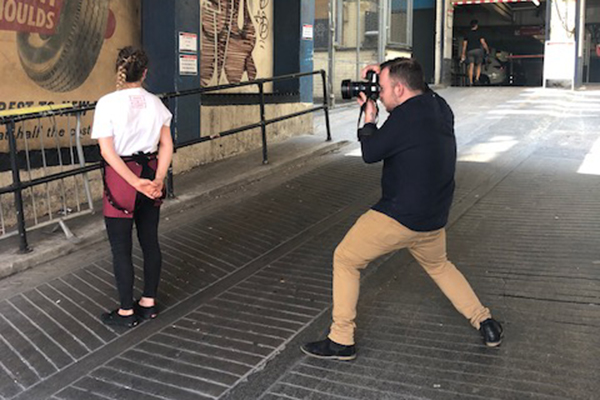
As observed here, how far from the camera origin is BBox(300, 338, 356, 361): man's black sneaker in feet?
11.1

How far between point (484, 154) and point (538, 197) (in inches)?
94.6

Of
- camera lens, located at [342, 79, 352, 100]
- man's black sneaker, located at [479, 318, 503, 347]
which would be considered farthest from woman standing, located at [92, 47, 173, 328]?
man's black sneaker, located at [479, 318, 503, 347]

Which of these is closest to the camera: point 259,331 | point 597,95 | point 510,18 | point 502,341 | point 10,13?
point 502,341

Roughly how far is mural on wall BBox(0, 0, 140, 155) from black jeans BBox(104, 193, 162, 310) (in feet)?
7.26

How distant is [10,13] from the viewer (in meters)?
5.95

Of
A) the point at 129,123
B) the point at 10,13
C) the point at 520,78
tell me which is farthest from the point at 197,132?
the point at 520,78

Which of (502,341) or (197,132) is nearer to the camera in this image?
(502,341)

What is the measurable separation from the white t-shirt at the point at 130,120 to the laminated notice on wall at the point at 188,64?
4046 mm

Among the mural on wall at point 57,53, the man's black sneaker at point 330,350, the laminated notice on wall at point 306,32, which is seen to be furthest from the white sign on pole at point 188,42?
the man's black sneaker at point 330,350

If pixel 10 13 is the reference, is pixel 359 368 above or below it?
below

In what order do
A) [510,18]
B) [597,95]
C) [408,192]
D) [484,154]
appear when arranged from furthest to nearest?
[510,18] → [597,95] → [484,154] → [408,192]

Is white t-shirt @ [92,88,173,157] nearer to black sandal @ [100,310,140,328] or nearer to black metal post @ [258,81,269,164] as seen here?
black sandal @ [100,310,140,328]

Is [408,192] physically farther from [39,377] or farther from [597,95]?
[597,95]

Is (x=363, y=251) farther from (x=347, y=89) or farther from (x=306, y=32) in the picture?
(x=306, y=32)
